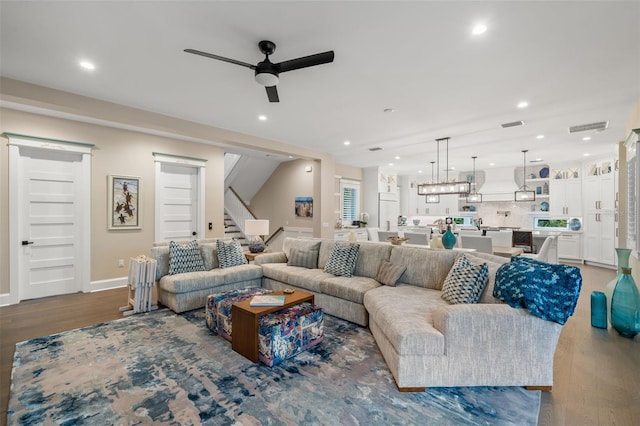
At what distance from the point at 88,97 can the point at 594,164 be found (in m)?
10.9

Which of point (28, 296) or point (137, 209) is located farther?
point (137, 209)

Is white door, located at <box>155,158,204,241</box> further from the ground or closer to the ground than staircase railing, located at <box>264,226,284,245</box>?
further from the ground

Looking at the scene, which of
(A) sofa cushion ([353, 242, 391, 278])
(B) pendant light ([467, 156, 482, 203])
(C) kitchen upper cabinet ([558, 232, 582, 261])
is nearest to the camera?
(A) sofa cushion ([353, 242, 391, 278])

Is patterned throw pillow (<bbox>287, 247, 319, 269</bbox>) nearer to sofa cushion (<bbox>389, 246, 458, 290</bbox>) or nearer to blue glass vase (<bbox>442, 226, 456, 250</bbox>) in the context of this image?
sofa cushion (<bbox>389, 246, 458, 290</bbox>)

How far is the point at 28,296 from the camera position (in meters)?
4.42

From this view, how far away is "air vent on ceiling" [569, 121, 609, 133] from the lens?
472 cm

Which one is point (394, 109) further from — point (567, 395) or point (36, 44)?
point (36, 44)

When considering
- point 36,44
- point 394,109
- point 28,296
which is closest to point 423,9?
point 394,109

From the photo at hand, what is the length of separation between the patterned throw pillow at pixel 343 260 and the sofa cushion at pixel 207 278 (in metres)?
1.28

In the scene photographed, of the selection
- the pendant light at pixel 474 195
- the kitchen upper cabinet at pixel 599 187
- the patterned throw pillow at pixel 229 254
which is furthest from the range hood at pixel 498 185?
the patterned throw pillow at pixel 229 254

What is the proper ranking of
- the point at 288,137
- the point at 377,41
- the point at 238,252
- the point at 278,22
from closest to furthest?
the point at 278,22 → the point at 377,41 → the point at 238,252 → the point at 288,137

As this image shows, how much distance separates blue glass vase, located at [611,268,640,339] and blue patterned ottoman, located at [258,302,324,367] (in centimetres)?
332

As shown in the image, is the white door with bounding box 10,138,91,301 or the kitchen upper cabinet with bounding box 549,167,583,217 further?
the kitchen upper cabinet with bounding box 549,167,583,217

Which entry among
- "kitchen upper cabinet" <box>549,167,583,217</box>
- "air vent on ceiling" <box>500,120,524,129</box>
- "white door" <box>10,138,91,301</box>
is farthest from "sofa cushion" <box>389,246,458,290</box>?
"kitchen upper cabinet" <box>549,167,583,217</box>
